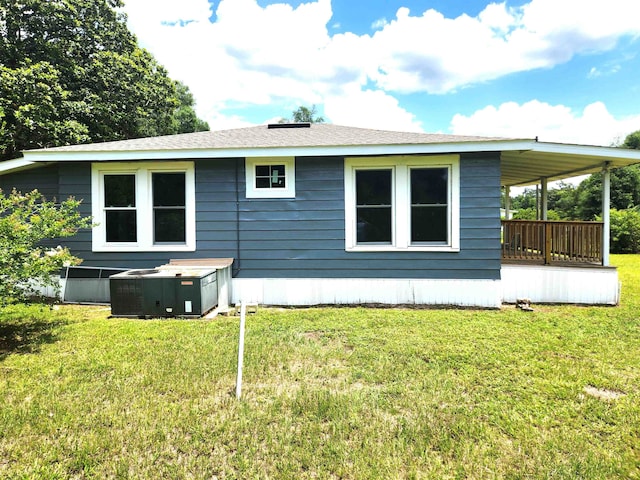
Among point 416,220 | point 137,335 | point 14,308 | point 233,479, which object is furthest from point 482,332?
point 14,308

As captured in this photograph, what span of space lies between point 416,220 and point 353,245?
1244 mm

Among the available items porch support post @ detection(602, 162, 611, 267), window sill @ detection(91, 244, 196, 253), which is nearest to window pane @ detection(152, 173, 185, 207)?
window sill @ detection(91, 244, 196, 253)

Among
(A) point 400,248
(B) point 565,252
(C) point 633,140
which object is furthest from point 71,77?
(C) point 633,140

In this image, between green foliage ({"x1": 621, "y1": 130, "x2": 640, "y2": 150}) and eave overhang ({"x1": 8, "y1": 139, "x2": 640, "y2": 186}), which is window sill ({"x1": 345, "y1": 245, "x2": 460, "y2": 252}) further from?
green foliage ({"x1": 621, "y1": 130, "x2": 640, "y2": 150})

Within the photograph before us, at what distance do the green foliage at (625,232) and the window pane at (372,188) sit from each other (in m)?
16.6

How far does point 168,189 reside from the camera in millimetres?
6688

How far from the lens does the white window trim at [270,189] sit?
6.41 metres

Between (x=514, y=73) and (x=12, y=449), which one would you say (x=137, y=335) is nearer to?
(x=12, y=449)

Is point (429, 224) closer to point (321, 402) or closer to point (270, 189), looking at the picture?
point (270, 189)

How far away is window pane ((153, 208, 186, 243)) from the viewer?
6.67 m

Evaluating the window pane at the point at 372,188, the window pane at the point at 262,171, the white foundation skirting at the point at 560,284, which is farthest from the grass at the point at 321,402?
the window pane at the point at 262,171

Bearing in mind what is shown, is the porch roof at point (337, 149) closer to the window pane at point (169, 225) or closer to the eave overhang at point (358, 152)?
the eave overhang at point (358, 152)

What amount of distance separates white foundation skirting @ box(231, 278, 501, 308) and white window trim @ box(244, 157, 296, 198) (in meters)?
1.59

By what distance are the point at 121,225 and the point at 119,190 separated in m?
0.68
